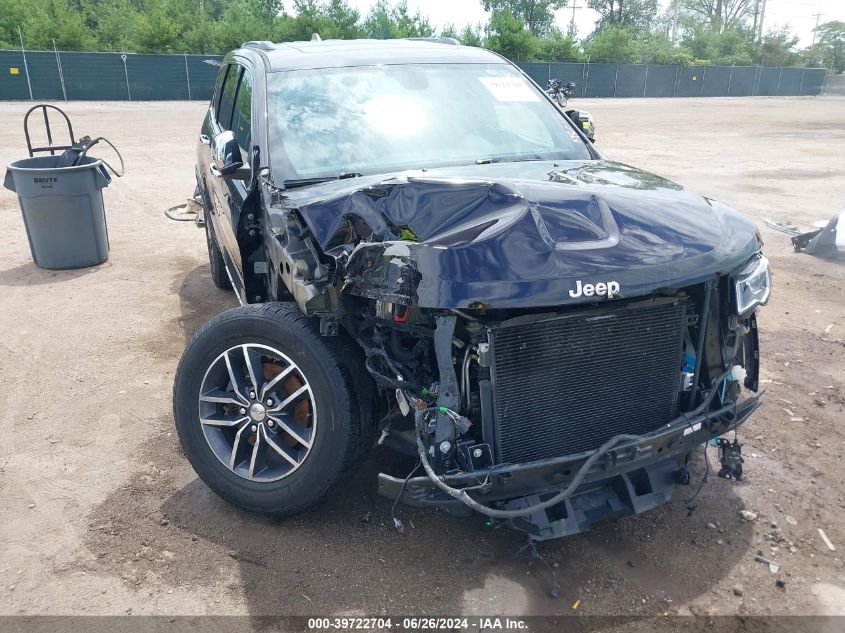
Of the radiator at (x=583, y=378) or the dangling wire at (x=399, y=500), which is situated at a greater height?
the radiator at (x=583, y=378)

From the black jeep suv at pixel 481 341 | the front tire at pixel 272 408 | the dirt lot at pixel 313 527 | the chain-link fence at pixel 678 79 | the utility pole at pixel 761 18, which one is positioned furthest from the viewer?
the utility pole at pixel 761 18

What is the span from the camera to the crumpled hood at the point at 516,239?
2.59 m

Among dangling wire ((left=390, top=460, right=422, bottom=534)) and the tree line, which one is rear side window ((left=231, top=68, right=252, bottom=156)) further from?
the tree line

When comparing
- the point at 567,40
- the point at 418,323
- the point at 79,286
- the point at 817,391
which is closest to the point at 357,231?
the point at 418,323

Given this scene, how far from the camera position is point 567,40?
47.5 metres

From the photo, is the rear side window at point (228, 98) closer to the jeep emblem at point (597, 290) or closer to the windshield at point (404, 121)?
the windshield at point (404, 121)

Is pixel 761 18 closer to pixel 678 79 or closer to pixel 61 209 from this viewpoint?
pixel 678 79

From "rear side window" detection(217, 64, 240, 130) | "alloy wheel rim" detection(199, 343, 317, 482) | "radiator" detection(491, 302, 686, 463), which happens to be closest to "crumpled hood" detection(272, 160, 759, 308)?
"radiator" detection(491, 302, 686, 463)

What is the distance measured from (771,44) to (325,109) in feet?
231

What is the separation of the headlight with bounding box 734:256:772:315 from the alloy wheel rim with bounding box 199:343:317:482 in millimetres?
1862

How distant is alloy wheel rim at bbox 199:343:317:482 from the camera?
3145 mm

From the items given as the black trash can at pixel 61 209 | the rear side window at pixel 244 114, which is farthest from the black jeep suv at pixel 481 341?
the black trash can at pixel 61 209

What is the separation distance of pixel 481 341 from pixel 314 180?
1.40 m

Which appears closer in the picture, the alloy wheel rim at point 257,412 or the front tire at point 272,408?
the front tire at point 272,408
